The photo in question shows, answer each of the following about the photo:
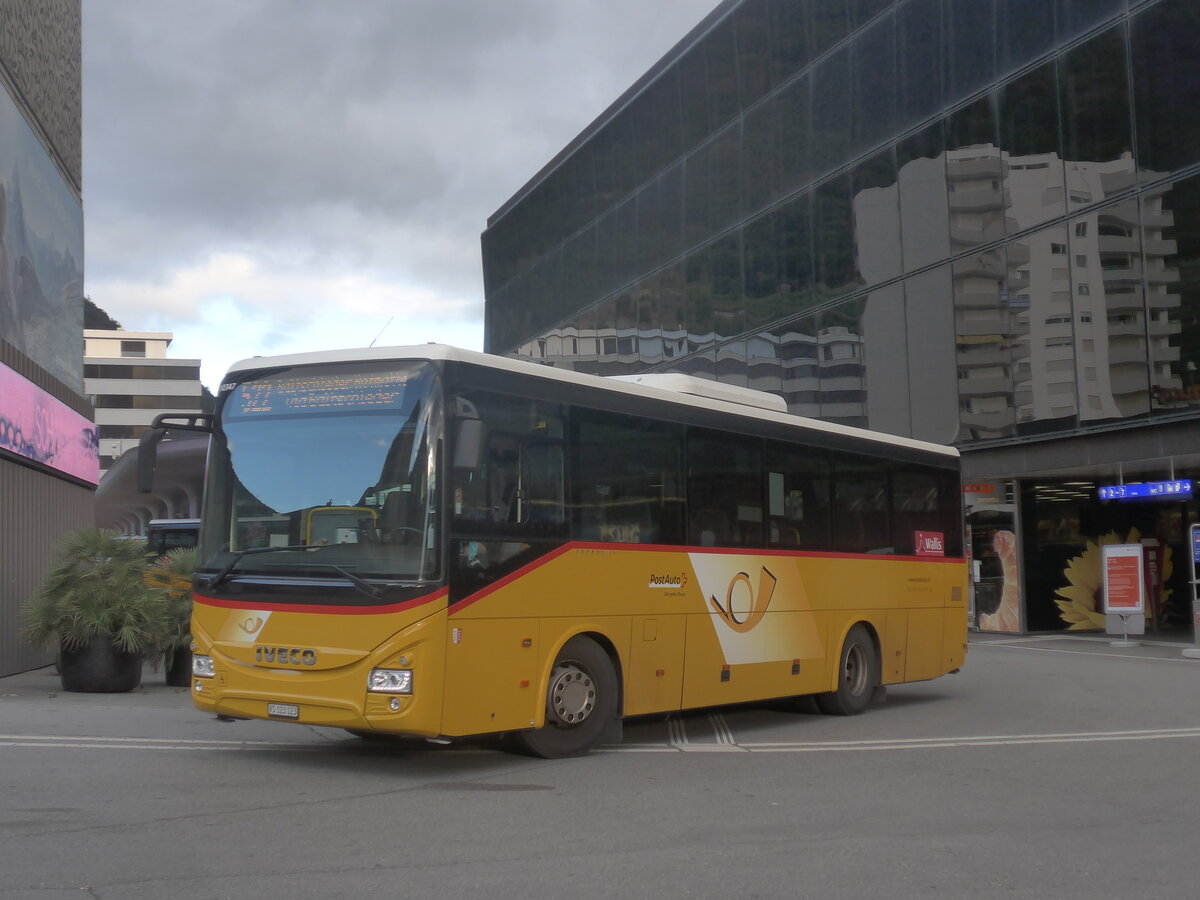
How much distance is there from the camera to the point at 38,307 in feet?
67.6

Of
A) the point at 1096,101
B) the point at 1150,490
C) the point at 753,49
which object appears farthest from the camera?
the point at 753,49

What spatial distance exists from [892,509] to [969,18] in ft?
56.6

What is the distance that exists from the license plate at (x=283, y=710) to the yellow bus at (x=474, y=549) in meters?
0.01

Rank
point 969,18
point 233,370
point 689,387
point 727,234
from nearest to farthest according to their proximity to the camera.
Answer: point 233,370 < point 689,387 < point 969,18 < point 727,234

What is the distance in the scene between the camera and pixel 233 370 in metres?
9.77

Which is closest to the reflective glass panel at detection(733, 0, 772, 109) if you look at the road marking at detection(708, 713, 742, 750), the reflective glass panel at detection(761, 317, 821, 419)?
the reflective glass panel at detection(761, 317, 821, 419)

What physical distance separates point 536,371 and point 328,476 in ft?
5.86

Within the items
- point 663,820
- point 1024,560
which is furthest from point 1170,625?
point 663,820

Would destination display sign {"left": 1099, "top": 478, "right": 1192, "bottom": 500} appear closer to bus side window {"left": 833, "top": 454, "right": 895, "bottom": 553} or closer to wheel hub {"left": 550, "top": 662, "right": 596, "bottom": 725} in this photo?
bus side window {"left": 833, "top": 454, "right": 895, "bottom": 553}

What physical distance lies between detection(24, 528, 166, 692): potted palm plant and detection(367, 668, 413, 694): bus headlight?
696 centimetres

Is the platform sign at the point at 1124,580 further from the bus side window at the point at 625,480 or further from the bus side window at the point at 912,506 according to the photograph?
the bus side window at the point at 625,480

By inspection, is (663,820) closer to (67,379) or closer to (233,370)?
(233,370)

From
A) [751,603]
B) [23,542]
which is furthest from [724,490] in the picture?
[23,542]

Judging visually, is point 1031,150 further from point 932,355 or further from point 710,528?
point 710,528
